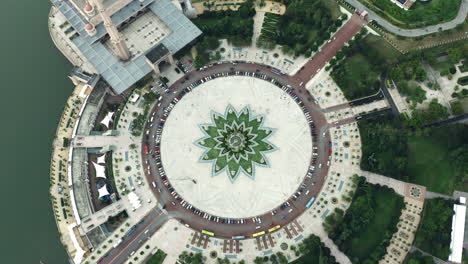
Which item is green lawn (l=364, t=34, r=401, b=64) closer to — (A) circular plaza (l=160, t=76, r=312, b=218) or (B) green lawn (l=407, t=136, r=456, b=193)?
(B) green lawn (l=407, t=136, r=456, b=193)

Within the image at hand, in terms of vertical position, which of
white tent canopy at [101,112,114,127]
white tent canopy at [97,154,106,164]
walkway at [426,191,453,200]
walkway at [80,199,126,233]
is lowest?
walkway at [80,199,126,233]

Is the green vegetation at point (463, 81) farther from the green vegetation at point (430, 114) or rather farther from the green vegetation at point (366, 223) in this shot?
the green vegetation at point (366, 223)

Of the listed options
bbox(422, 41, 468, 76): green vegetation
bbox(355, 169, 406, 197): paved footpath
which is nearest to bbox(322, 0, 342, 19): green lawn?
bbox(422, 41, 468, 76): green vegetation

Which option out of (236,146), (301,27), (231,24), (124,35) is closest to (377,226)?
(236,146)

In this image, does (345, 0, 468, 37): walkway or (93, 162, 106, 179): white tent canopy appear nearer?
(93, 162, 106, 179): white tent canopy

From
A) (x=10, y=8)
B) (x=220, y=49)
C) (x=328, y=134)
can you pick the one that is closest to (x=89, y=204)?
(x=220, y=49)

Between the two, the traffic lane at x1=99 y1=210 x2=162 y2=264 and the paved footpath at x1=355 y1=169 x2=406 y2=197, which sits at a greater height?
the paved footpath at x1=355 y1=169 x2=406 y2=197

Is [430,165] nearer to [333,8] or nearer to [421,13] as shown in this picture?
[421,13]
